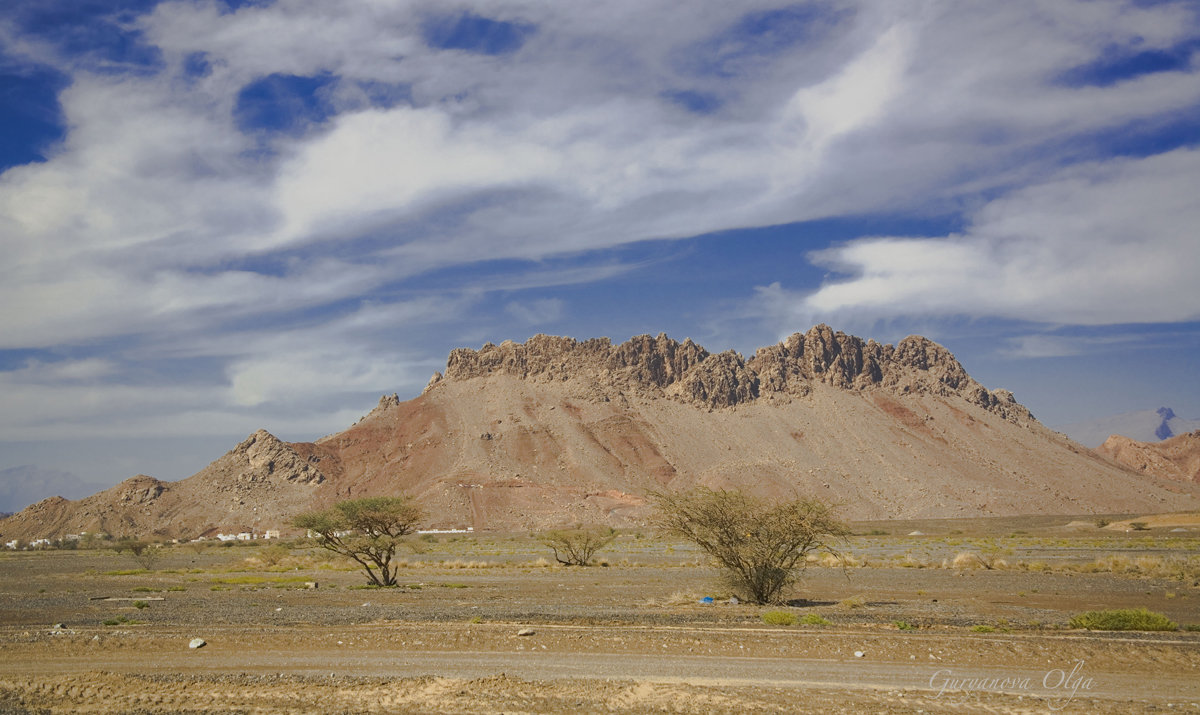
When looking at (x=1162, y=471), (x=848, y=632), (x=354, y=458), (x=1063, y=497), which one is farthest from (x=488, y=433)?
(x=1162, y=471)

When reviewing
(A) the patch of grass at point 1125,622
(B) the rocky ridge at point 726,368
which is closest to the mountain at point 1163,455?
(B) the rocky ridge at point 726,368

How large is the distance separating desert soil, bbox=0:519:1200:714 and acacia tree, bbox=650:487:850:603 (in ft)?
3.71

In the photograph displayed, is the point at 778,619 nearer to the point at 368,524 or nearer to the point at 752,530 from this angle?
the point at 752,530

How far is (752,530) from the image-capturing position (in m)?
24.3

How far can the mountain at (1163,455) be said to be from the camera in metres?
161

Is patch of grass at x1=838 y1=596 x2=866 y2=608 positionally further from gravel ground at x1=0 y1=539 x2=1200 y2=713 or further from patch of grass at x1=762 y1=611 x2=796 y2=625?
patch of grass at x1=762 y1=611 x2=796 y2=625

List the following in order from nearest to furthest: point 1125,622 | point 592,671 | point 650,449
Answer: point 592,671 < point 1125,622 < point 650,449

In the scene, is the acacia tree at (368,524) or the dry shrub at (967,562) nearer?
the acacia tree at (368,524)

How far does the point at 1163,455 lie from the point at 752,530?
189 metres

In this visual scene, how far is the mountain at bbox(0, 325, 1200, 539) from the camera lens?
400ft

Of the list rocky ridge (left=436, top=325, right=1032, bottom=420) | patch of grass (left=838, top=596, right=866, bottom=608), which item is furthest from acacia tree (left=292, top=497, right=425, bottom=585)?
rocky ridge (left=436, top=325, right=1032, bottom=420)

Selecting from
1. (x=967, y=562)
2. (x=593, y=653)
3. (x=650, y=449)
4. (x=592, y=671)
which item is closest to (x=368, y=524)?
(x=593, y=653)

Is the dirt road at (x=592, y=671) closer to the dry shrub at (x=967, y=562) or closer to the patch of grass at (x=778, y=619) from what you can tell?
the patch of grass at (x=778, y=619)

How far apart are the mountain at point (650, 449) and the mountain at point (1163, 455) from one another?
17.1 m
